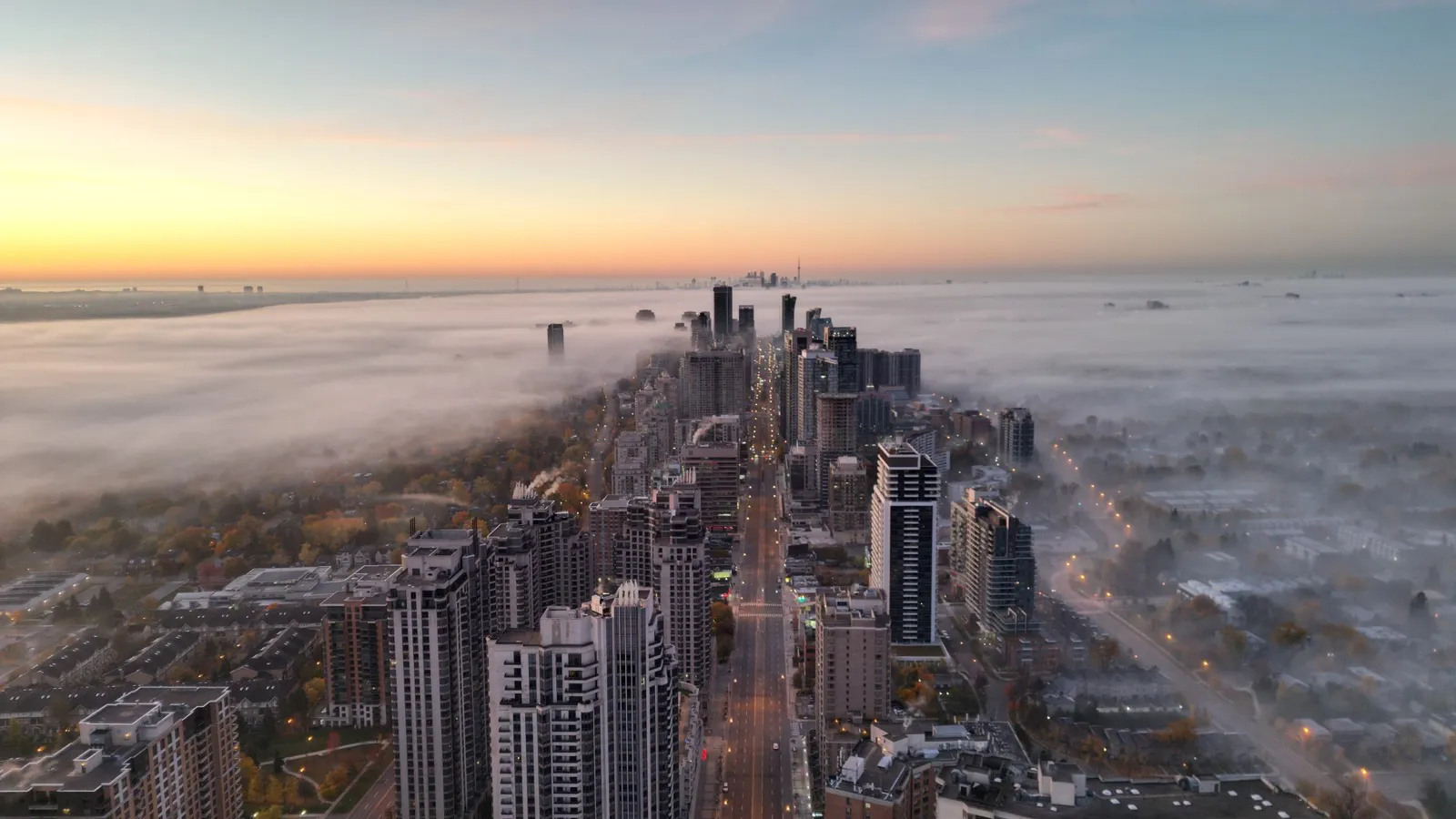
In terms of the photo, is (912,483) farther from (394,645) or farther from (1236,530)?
(394,645)

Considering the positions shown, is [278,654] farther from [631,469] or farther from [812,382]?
[812,382]

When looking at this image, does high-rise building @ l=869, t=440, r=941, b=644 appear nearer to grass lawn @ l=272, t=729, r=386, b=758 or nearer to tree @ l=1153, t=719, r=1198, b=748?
tree @ l=1153, t=719, r=1198, b=748

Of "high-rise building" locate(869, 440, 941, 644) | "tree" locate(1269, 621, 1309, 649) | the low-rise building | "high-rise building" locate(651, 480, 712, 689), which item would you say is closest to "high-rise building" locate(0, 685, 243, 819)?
the low-rise building

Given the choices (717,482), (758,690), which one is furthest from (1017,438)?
(758,690)

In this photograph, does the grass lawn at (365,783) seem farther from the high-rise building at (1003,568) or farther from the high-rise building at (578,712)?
the high-rise building at (1003,568)

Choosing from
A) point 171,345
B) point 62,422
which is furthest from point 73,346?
point 171,345

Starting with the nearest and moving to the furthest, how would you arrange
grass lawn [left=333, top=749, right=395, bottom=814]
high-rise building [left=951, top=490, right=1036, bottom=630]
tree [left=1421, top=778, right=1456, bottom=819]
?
tree [left=1421, top=778, right=1456, bottom=819], grass lawn [left=333, top=749, right=395, bottom=814], high-rise building [left=951, top=490, right=1036, bottom=630]
